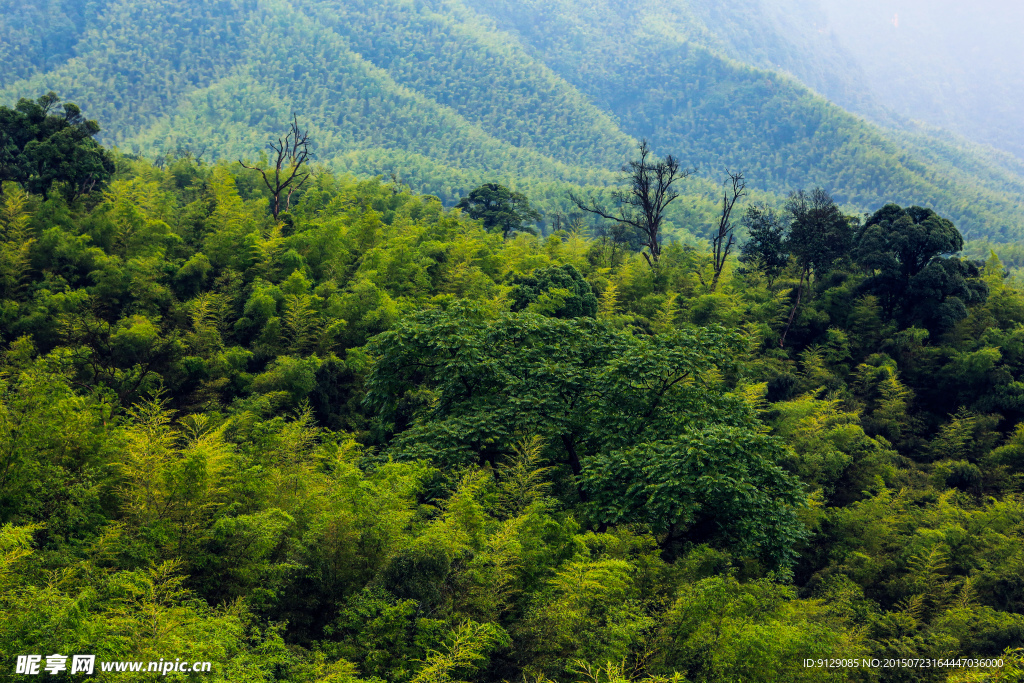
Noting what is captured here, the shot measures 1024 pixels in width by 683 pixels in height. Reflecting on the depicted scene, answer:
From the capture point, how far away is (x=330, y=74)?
106 metres

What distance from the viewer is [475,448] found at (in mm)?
14023

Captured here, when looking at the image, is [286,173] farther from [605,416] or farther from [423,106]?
[423,106]

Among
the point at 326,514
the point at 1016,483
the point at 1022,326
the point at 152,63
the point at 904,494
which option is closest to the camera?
the point at 326,514

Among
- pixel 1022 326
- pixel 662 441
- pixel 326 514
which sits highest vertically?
pixel 1022 326

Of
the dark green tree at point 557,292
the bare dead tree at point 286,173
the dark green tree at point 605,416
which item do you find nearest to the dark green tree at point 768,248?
the dark green tree at point 557,292

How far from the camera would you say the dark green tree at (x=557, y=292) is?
2169 centimetres

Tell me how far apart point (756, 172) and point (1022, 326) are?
11382 cm

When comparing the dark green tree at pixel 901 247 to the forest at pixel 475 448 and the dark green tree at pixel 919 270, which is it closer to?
the dark green tree at pixel 919 270

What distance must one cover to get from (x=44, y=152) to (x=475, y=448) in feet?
56.7

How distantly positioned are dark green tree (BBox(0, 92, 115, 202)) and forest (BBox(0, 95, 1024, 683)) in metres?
0.11

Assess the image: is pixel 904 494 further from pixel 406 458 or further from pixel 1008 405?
pixel 406 458

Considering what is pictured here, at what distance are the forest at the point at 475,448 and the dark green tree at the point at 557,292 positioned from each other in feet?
0.29

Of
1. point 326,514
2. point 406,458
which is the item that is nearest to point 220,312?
point 406,458

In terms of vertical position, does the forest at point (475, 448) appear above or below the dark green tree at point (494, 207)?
below
